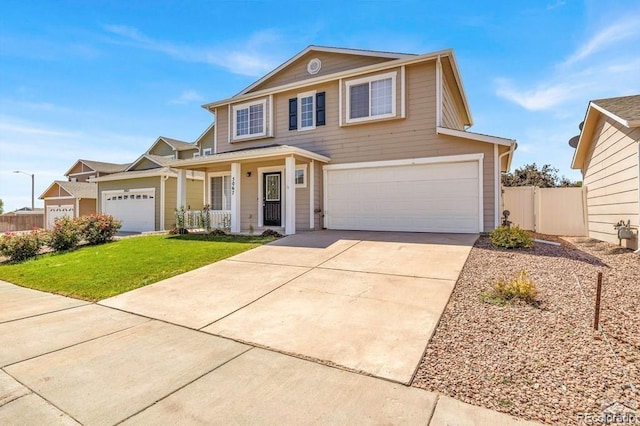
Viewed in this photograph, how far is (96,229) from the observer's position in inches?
499

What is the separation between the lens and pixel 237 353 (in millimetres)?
3533

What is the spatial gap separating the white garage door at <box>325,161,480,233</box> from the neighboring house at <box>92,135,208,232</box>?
802 centimetres

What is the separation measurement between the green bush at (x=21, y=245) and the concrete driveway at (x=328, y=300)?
827cm

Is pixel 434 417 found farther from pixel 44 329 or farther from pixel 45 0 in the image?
pixel 45 0

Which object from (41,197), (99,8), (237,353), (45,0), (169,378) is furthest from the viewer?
(41,197)

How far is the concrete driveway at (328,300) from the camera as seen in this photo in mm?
3592

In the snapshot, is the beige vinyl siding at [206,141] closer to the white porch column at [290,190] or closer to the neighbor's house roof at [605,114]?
the white porch column at [290,190]

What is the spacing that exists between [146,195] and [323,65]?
471 inches

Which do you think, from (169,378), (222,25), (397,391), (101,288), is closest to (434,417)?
(397,391)

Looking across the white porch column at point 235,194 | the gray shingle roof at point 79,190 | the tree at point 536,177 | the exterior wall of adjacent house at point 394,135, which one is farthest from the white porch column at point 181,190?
the tree at point 536,177

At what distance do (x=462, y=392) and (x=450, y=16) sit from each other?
10.7 metres

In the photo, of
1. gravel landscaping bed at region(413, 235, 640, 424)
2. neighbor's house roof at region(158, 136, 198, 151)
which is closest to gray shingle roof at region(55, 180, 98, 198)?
neighbor's house roof at region(158, 136, 198, 151)

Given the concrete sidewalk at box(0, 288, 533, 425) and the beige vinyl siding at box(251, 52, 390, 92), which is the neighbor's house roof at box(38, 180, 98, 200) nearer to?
the beige vinyl siding at box(251, 52, 390, 92)

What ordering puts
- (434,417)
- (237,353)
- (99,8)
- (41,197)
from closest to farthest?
(434,417) < (237,353) < (99,8) < (41,197)
